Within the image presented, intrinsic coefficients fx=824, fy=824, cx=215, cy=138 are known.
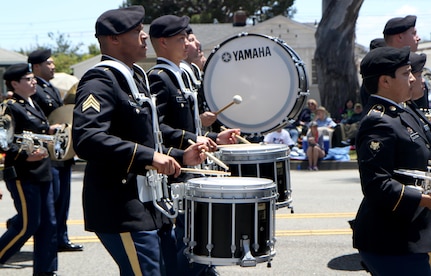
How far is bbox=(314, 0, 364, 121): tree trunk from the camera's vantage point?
2573cm

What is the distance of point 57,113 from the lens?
8078 millimetres

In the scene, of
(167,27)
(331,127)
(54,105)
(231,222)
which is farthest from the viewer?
(331,127)

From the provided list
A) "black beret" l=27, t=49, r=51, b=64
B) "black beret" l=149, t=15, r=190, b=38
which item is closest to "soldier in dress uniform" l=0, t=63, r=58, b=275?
"black beret" l=27, t=49, r=51, b=64

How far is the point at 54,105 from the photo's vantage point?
819cm

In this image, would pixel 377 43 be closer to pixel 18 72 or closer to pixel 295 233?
pixel 295 233

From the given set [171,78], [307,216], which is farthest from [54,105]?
[307,216]

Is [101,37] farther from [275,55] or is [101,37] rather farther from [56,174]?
[56,174]

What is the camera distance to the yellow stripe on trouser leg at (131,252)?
4223mm

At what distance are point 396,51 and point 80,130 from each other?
1649 millimetres

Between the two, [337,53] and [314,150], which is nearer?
[314,150]

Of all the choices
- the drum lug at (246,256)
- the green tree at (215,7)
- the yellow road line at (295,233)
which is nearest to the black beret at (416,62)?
the drum lug at (246,256)

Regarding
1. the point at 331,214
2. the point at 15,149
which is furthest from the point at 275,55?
the point at 331,214

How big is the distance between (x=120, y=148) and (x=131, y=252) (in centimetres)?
55

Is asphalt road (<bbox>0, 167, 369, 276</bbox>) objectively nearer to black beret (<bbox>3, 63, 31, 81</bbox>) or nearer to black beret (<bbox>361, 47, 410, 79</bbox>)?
black beret (<bbox>3, 63, 31, 81</bbox>)
